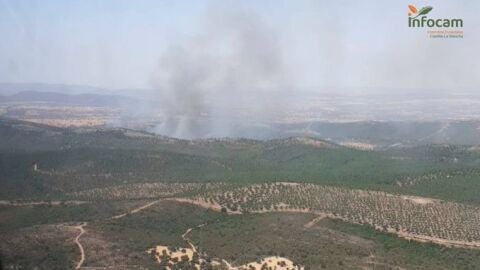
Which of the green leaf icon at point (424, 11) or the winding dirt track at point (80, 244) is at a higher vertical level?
the green leaf icon at point (424, 11)

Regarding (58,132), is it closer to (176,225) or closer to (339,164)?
(339,164)

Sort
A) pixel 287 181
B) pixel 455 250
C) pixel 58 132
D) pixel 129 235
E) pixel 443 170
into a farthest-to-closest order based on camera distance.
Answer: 1. pixel 58 132
2. pixel 443 170
3. pixel 287 181
4. pixel 455 250
5. pixel 129 235

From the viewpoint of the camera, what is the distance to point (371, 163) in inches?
3738

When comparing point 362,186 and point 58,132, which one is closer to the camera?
point 362,186

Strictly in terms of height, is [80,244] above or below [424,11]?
below

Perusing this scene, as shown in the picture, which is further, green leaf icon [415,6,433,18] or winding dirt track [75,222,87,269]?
green leaf icon [415,6,433,18]

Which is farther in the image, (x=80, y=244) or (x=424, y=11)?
(x=424, y=11)

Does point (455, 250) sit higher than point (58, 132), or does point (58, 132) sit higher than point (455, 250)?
point (58, 132)

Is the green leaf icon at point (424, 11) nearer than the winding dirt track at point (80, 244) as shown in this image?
No

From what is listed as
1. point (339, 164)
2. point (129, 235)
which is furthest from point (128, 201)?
point (339, 164)

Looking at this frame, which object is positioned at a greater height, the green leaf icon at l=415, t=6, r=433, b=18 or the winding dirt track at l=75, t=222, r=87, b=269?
the green leaf icon at l=415, t=6, r=433, b=18

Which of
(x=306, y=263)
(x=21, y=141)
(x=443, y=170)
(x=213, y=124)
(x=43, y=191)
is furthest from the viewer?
(x=213, y=124)

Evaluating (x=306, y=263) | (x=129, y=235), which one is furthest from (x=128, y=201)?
(x=306, y=263)

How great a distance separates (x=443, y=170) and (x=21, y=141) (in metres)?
74.6
